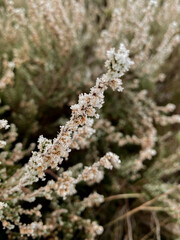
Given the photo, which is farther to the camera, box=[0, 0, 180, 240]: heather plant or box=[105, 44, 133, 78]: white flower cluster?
box=[0, 0, 180, 240]: heather plant

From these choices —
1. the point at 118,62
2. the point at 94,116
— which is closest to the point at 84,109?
the point at 118,62

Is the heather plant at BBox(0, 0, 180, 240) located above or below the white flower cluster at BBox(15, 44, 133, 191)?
above

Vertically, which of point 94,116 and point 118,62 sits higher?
point 94,116

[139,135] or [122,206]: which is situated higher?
[139,135]

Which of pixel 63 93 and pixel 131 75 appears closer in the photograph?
pixel 63 93

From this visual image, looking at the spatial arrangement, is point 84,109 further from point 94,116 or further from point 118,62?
point 94,116

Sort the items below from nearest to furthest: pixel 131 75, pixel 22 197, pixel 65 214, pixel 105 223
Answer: pixel 22 197, pixel 65 214, pixel 105 223, pixel 131 75

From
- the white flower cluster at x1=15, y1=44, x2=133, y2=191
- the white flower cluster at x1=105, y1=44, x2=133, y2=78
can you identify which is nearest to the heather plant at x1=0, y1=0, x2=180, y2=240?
the white flower cluster at x1=15, y1=44, x2=133, y2=191

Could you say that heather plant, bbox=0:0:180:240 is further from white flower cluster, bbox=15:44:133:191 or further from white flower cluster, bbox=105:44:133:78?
white flower cluster, bbox=105:44:133:78

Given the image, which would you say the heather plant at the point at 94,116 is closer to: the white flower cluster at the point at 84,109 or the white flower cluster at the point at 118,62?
the white flower cluster at the point at 84,109

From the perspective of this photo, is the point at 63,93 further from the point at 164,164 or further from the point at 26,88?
the point at 164,164

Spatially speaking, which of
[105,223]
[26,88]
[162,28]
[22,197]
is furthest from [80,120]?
[162,28]
